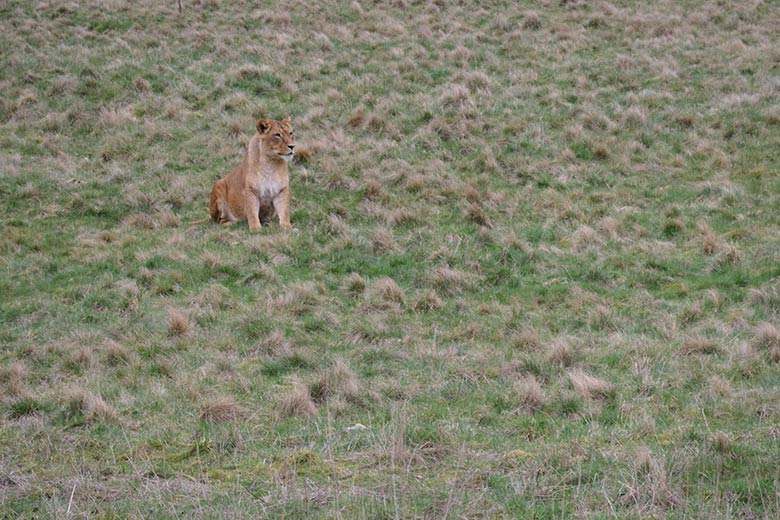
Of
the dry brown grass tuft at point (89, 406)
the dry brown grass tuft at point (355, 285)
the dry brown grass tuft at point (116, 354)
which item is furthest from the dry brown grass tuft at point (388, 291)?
the dry brown grass tuft at point (89, 406)

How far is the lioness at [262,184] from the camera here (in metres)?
13.8

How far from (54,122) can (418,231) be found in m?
10.0

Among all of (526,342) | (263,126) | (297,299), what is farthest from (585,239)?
(263,126)

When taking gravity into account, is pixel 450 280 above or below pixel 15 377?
above

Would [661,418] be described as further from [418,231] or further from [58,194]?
[58,194]

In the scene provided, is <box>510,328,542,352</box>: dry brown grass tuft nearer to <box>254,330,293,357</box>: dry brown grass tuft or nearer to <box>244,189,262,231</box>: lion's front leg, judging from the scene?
<box>254,330,293,357</box>: dry brown grass tuft

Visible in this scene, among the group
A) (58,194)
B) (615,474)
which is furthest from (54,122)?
(615,474)

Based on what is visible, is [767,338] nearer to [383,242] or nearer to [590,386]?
[590,386]

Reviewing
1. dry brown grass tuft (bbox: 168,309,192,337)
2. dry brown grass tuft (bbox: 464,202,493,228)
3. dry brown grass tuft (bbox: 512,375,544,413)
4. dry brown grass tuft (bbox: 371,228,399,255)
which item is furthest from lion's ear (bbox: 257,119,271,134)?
dry brown grass tuft (bbox: 512,375,544,413)

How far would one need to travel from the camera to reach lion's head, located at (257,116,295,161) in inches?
550

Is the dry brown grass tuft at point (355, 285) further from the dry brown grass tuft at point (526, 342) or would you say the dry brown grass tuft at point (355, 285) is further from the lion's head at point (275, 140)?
the lion's head at point (275, 140)

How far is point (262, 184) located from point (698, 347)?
7.50m

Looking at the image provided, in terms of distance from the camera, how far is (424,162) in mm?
16312

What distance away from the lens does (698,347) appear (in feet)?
27.8
